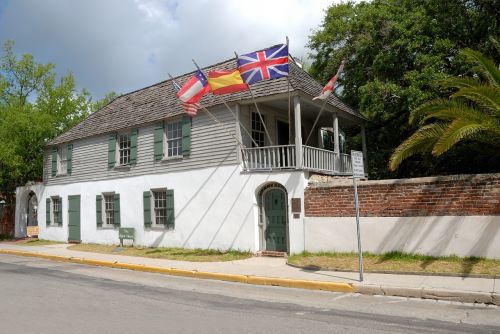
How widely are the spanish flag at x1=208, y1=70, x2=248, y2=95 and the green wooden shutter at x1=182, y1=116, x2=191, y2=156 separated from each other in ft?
10.4

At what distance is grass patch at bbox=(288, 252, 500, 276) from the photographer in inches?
395

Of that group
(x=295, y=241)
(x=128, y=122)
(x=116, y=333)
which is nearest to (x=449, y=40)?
(x=295, y=241)

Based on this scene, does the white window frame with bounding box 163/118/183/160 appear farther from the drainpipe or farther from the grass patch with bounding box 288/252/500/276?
the grass patch with bounding box 288/252/500/276

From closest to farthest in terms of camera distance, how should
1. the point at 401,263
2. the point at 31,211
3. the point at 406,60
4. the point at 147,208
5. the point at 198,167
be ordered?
the point at 401,263, the point at 198,167, the point at 406,60, the point at 147,208, the point at 31,211

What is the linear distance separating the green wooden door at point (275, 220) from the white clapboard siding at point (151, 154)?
5.73 ft

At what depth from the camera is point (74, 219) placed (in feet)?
70.4

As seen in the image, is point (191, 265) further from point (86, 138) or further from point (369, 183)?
point (86, 138)

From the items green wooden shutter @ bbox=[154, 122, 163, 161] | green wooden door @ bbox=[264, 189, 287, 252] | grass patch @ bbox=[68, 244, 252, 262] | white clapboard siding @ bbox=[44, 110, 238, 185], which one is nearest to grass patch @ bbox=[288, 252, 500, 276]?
green wooden door @ bbox=[264, 189, 287, 252]

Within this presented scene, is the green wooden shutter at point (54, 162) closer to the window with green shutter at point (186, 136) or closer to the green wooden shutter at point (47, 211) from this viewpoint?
the green wooden shutter at point (47, 211)

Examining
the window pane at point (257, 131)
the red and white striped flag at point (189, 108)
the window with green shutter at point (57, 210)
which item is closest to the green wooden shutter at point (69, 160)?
the window with green shutter at point (57, 210)

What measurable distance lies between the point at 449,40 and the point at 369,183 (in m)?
7.15

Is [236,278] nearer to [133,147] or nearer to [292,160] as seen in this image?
[292,160]

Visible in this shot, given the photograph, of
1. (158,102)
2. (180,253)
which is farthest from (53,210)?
(180,253)

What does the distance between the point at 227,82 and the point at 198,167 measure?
3.77 m
